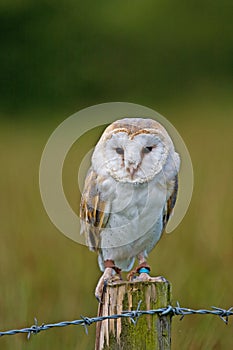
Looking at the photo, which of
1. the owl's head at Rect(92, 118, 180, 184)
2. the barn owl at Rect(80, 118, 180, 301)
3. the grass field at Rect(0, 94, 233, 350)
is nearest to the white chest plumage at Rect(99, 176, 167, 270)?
the barn owl at Rect(80, 118, 180, 301)

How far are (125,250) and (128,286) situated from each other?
0.92m

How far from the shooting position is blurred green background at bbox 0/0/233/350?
16.2 ft

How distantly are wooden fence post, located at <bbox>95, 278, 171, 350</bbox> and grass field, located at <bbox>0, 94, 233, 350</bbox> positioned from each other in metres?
1.32

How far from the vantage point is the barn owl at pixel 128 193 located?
316 cm

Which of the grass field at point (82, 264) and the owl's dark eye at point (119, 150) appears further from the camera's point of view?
the grass field at point (82, 264)

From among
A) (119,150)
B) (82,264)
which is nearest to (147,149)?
(119,150)

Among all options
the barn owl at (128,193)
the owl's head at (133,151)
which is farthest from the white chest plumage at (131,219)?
the owl's head at (133,151)

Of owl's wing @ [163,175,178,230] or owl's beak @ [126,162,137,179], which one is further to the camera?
owl's wing @ [163,175,178,230]

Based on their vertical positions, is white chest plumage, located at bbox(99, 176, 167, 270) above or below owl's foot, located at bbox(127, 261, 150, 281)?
above

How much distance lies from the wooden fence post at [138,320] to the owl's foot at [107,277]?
0.66ft

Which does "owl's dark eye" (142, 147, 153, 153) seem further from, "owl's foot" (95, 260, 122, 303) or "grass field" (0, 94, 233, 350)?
"grass field" (0, 94, 233, 350)

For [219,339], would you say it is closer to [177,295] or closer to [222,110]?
[177,295]

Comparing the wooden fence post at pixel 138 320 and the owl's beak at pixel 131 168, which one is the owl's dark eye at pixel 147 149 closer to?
the owl's beak at pixel 131 168

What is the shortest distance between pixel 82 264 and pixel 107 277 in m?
2.49
